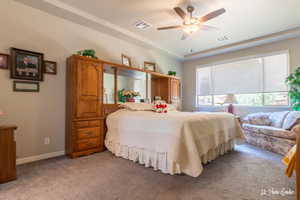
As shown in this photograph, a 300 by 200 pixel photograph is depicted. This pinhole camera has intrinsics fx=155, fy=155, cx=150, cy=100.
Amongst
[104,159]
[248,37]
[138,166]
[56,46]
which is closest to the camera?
[138,166]

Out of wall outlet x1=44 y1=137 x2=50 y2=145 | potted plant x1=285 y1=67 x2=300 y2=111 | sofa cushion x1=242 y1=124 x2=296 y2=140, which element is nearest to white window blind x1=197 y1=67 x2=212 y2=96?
sofa cushion x1=242 y1=124 x2=296 y2=140

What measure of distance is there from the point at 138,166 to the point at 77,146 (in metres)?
1.24

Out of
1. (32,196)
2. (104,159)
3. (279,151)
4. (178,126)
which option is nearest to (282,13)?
(279,151)

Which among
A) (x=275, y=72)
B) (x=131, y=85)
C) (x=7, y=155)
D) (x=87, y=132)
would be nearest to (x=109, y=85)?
(x=131, y=85)

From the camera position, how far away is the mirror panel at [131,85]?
388cm

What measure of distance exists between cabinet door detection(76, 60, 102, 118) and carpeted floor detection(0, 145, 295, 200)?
3.10 ft

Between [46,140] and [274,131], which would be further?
[274,131]

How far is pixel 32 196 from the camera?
165cm

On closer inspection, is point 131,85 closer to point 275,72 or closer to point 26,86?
point 26,86

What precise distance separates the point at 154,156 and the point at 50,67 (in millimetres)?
2542

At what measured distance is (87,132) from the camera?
9.92 feet

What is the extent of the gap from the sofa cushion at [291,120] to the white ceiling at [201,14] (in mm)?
2102

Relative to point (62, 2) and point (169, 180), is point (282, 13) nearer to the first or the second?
point (169, 180)

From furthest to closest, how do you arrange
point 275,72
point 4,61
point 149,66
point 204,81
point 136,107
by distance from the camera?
point 204,81 < point 149,66 < point 275,72 < point 136,107 < point 4,61
